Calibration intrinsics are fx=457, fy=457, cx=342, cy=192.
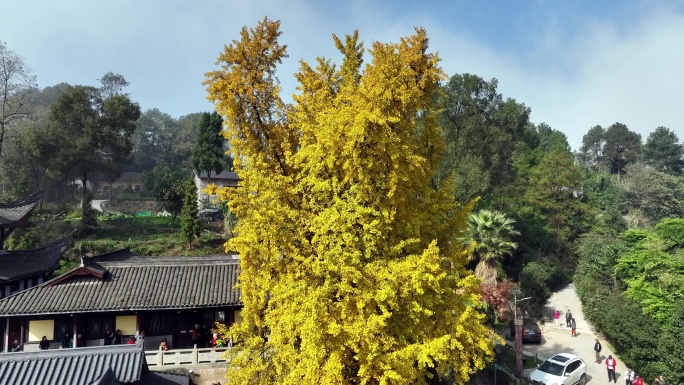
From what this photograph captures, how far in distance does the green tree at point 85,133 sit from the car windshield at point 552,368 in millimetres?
42129

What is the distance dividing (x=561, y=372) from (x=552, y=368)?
490 mm

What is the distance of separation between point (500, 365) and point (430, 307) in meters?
14.5

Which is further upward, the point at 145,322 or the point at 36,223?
the point at 36,223

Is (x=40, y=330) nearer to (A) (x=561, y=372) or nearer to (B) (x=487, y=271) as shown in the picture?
(A) (x=561, y=372)

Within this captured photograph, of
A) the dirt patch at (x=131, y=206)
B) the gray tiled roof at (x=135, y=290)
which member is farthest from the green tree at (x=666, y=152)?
the gray tiled roof at (x=135, y=290)

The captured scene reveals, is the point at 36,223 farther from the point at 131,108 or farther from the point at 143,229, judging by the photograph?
the point at 131,108

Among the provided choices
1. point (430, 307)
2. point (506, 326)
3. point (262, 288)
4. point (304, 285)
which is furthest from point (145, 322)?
point (506, 326)

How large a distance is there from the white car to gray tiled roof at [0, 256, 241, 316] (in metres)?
15.2

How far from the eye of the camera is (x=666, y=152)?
86.5 m

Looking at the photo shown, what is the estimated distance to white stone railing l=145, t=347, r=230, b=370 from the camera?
1919 cm

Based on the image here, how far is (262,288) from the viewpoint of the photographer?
39.7 feet

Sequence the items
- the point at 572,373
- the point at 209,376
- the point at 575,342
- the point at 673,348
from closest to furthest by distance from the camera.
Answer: the point at 209,376 < the point at 673,348 < the point at 572,373 < the point at 575,342

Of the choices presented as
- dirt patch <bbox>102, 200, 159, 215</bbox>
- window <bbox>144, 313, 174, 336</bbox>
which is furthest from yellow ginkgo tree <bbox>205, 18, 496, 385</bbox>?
dirt patch <bbox>102, 200, 159, 215</bbox>

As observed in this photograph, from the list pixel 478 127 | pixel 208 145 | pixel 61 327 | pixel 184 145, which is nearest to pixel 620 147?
pixel 478 127
